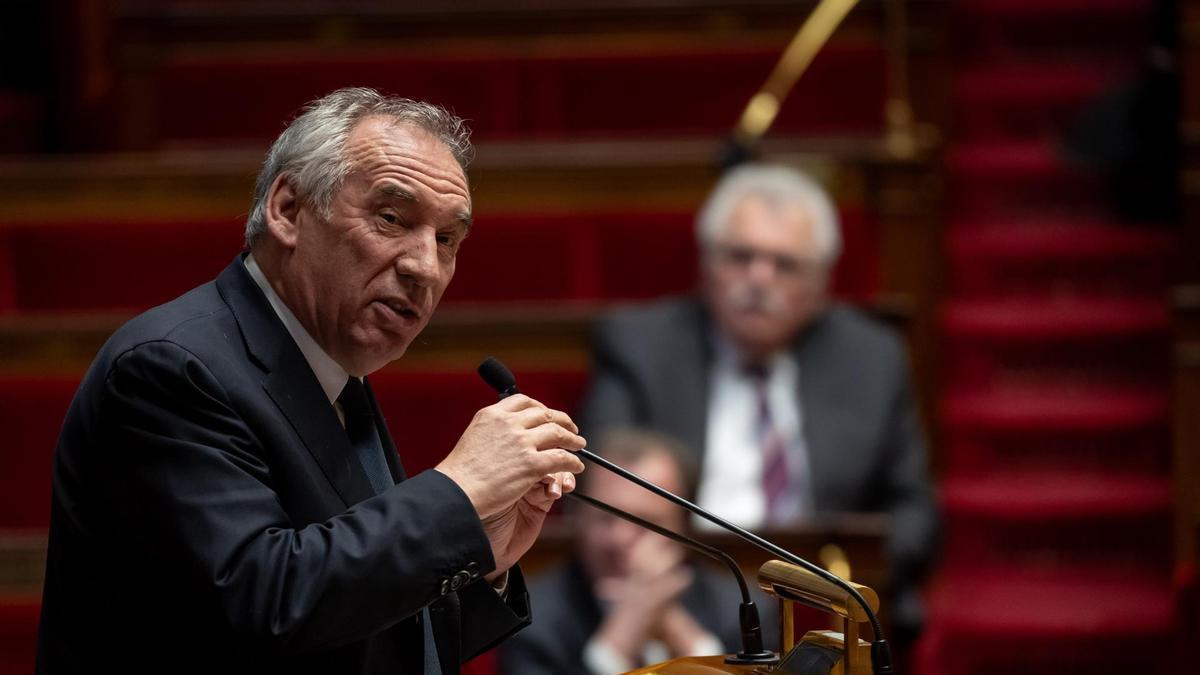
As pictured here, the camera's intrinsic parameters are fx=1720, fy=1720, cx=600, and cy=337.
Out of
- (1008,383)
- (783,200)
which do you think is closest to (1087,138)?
(1008,383)

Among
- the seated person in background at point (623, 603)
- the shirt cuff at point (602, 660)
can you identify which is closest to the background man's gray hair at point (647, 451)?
the seated person in background at point (623, 603)

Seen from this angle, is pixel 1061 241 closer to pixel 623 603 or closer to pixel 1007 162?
pixel 1007 162

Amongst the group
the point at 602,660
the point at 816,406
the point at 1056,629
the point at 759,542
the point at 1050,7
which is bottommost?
the point at 1056,629

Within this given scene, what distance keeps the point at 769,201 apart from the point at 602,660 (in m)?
0.49

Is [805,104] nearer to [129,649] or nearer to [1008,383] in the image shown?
[1008,383]

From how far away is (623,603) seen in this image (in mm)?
1130

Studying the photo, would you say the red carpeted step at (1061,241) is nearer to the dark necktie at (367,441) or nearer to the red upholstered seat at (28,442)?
the red upholstered seat at (28,442)

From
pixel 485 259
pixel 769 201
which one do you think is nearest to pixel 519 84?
pixel 485 259

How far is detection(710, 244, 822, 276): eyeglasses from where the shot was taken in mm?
1439

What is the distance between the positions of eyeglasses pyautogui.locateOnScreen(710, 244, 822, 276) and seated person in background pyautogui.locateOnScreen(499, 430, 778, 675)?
32 cm

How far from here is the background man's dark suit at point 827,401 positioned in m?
1.39

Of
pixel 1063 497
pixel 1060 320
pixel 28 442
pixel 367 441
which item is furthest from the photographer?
pixel 1060 320

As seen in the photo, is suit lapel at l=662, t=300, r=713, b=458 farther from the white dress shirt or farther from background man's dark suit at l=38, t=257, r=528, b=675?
background man's dark suit at l=38, t=257, r=528, b=675

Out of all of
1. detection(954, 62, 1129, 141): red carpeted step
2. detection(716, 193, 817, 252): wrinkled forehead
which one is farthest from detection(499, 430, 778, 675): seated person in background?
detection(954, 62, 1129, 141): red carpeted step
